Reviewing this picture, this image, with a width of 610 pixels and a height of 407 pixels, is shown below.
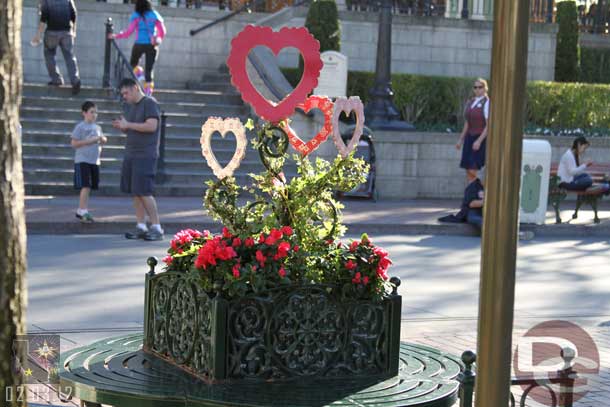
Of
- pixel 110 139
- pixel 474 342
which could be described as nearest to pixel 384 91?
pixel 110 139

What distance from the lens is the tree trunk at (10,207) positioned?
3197 millimetres

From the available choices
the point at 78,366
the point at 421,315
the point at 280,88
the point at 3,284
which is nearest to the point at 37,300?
the point at 421,315

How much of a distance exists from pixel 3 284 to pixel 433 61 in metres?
23.5

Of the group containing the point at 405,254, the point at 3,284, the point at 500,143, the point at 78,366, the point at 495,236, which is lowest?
the point at 405,254

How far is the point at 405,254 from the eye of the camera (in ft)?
44.1

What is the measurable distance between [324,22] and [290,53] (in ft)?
4.28

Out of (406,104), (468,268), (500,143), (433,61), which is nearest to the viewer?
(500,143)

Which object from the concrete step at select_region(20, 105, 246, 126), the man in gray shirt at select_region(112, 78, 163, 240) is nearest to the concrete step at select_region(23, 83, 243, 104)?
the concrete step at select_region(20, 105, 246, 126)

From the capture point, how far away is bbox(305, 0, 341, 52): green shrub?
927 inches

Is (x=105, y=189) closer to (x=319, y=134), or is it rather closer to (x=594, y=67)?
(x=319, y=134)

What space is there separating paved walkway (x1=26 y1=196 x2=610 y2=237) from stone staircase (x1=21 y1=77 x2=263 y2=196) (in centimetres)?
72

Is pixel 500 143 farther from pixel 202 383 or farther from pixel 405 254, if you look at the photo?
pixel 405 254

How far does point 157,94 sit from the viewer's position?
21.7m

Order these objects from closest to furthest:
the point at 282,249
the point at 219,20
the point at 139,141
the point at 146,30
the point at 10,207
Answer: the point at 10,207 < the point at 282,249 < the point at 139,141 < the point at 146,30 < the point at 219,20
